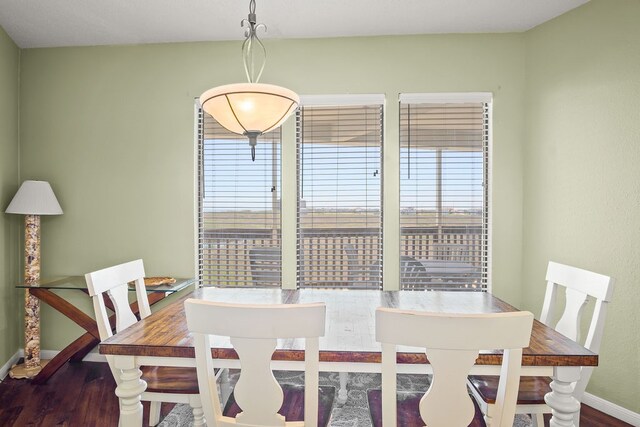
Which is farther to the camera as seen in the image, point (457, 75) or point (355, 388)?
point (457, 75)

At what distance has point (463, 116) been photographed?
9.96ft

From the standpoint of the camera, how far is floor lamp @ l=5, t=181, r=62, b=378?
9.23ft

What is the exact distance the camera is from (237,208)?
3.16 metres

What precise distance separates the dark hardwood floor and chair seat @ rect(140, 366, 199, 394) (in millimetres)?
638

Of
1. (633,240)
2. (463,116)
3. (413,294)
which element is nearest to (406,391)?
(413,294)

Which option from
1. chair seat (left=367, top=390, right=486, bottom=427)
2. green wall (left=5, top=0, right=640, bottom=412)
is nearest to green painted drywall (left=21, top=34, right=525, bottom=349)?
green wall (left=5, top=0, right=640, bottom=412)

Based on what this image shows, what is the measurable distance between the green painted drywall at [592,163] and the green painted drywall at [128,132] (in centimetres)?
114

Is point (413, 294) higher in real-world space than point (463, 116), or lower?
lower


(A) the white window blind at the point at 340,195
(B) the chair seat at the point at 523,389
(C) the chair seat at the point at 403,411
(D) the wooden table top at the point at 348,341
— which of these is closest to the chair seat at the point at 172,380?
(D) the wooden table top at the point at 348,341

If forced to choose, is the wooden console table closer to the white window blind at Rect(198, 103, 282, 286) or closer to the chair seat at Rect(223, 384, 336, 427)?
the white window blind at Rect(198, 103, 282, 286)

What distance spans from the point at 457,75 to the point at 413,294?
180 centimetres

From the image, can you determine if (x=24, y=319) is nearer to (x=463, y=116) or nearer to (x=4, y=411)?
(x=4, y=411)

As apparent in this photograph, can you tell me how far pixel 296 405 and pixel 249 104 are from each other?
1.78m

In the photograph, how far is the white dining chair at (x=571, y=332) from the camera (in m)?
1.60
